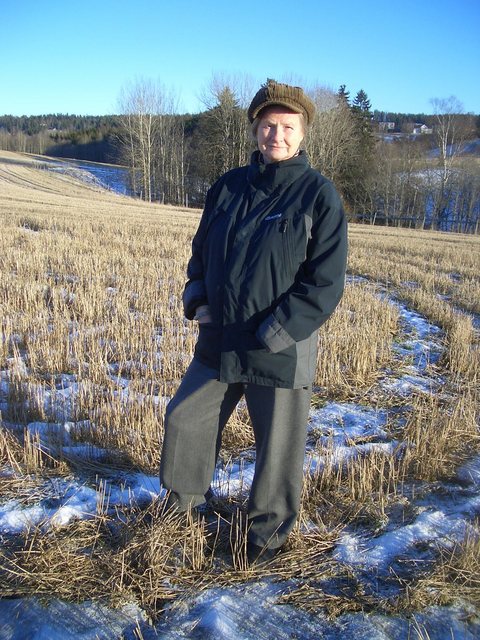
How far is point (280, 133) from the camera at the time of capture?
2.24 meters

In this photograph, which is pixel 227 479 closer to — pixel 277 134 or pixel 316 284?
pixel 316 284

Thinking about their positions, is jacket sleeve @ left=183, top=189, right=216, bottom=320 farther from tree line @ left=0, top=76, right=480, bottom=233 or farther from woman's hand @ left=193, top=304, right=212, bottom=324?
tree line @ left=0, top=76, right=480, bottom=233

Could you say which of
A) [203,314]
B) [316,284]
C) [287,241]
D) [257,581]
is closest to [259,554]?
[257,581]

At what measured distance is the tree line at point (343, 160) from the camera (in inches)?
1623

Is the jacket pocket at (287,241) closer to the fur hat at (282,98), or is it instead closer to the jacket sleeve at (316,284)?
the jacket sleeve at (316,284)

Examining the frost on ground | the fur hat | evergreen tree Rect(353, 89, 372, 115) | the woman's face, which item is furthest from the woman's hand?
evergreen tree Rect(353, 89, 372, 115)

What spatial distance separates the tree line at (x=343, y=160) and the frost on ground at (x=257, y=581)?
38051mm

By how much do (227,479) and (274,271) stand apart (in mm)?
1474

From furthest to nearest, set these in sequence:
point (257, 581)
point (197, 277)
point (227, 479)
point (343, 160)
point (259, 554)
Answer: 1. point (343, 160)
2. point (227, 479)
3. point (197, 277)
4. point (259, 554)
5. point (257, 581)

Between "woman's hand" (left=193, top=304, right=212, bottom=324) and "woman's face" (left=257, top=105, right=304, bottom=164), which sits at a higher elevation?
"woman's face" (left=257, top=105, right=304, bottom=164)

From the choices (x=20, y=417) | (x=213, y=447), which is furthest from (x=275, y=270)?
(x=20, y=417)

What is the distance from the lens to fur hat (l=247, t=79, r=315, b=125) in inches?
86.3

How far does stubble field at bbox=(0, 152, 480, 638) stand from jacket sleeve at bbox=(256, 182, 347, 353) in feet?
3.41

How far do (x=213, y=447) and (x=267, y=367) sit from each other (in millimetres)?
622
